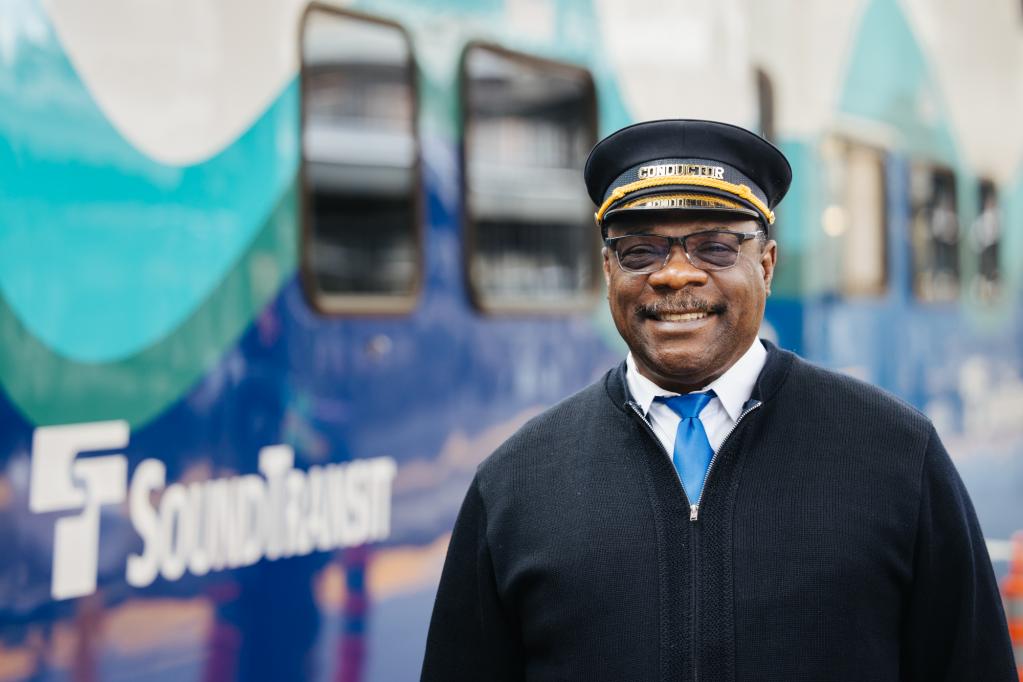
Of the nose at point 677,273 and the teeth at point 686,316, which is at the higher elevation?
the nose at point 677,273

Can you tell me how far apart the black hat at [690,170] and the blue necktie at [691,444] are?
0.29 m

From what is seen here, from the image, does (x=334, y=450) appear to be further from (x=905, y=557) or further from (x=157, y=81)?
(x=905, y=557)

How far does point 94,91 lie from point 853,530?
77.3 inches

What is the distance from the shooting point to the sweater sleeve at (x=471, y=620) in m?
1.87

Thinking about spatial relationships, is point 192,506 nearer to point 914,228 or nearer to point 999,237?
point 914,228

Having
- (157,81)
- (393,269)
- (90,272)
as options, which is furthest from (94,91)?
(393,269)

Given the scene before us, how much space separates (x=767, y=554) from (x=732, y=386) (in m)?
0.27

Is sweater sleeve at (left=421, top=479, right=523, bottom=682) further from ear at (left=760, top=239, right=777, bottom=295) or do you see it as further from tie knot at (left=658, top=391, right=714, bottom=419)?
ear at (left=760, top=239, right=777, bottom=295)

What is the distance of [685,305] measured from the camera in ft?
5.94

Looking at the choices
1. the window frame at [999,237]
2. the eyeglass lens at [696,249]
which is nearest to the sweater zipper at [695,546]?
the eyeglass lens at [696,249]

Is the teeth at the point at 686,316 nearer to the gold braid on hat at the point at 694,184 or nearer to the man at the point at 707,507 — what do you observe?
the man at the point at 707,507

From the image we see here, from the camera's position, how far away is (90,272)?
8.88 feet

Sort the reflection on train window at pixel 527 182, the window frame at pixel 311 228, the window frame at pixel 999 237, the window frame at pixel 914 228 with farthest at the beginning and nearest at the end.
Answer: the window frame at pixel 999 237, the window frame at pixel 914 228, the reflection on train window at pixel 527 182, the window frame at pixel 311 228

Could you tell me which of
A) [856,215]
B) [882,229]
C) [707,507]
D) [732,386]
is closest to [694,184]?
[732,386]
